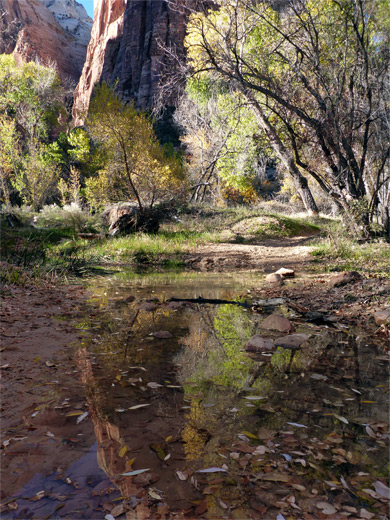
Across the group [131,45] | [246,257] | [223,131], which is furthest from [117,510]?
[131,45]

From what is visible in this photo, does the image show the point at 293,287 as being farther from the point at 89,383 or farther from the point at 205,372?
the point at 89,383

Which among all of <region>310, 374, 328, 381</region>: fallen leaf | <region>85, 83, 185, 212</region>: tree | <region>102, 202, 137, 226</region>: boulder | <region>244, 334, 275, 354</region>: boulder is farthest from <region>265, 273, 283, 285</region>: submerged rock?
<region>102, 202, 137, 226</region>: boulder

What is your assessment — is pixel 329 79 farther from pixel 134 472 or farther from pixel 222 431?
pixel 134 472

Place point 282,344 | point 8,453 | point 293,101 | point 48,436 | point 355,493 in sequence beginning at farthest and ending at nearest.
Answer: point 293,101 < point 282,344 < point 48,436 < point 8,453 < point 355,493

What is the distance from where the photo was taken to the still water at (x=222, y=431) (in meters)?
1.54

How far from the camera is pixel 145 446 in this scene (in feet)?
6.33

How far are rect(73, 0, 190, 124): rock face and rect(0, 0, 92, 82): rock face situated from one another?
333 inches

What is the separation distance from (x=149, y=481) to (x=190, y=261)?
9425 millimetres

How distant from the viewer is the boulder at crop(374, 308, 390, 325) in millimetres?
4199

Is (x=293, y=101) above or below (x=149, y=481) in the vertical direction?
above

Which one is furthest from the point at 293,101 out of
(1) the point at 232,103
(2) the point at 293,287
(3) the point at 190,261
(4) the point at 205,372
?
(4) the point at 205,372

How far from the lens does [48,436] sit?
6.55 ft

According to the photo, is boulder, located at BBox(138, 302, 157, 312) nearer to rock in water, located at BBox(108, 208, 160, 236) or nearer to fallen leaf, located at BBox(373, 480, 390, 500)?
fallen leaf, located at BBox(373, 480, 390, 500)

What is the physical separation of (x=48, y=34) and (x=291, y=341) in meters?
86.7
